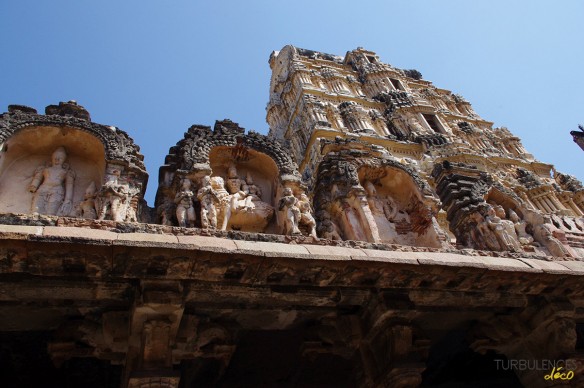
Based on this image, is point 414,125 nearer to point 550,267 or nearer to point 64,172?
point 550,267

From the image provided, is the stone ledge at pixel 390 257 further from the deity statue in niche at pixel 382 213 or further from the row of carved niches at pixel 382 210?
the deity statue in niche at pixel 382 213

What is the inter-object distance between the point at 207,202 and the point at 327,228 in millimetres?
2498

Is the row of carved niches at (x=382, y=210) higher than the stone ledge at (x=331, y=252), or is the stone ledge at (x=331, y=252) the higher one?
the row of carved niches at (x=382, y=210)

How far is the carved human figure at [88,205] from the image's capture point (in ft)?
23.6

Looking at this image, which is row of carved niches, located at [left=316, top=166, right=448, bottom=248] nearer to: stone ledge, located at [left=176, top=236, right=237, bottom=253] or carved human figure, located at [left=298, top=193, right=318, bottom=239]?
carved human figure, located at [left=298, top=193, right=318, bottom=239]

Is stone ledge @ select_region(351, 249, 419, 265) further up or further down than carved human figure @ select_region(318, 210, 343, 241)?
further down

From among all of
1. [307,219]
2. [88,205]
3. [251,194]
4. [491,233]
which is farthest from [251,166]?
[491,233]

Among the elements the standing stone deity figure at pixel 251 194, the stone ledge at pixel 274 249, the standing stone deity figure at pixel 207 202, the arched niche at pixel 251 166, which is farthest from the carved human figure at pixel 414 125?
the stone ledge at pixel 274 249

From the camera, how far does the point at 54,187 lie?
294 inches

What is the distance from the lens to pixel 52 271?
5000 millimetres

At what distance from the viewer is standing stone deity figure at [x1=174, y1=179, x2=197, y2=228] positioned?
7578mm

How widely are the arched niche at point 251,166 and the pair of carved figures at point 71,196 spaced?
6.58 ft

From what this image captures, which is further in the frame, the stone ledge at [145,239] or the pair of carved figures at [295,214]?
the pair of carved figures at [295,214]

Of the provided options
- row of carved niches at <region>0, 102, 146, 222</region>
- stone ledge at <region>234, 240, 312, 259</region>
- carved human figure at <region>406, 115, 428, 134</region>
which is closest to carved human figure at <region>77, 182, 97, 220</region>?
row of carved niches at <region>0, 102, 146, 222</region>
